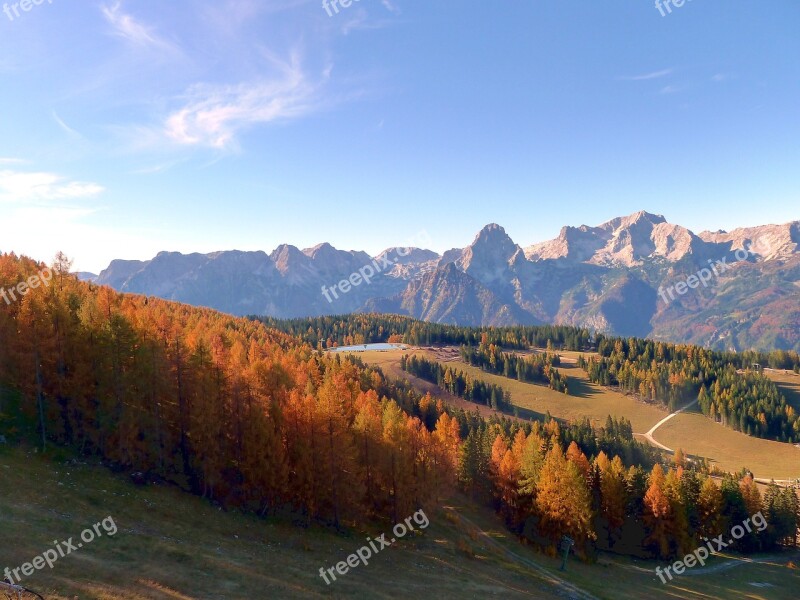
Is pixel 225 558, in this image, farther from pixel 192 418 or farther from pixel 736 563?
pixel 736 563

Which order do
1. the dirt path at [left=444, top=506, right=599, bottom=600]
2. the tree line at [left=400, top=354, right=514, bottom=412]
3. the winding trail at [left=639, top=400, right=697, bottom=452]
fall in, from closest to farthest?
the dirt path at [left=444, top=506, right=599, bottom=600]
the winding trail at [left=639, top=400, right=697, bottom=452]
the tree line at [left=400, top=354, right=514, bottom=412]

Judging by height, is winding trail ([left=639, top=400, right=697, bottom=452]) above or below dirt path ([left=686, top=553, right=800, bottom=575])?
below

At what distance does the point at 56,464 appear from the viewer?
133 ft

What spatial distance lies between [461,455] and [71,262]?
235ft

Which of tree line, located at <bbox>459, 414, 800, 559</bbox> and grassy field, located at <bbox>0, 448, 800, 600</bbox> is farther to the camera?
tree line, located at <bbox>459, 414, 800, 559</bbox>

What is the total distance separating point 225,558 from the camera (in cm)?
3259

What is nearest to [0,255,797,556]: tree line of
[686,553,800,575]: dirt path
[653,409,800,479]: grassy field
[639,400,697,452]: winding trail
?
[686,553,800,575]: dirt path

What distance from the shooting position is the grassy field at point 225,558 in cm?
2578

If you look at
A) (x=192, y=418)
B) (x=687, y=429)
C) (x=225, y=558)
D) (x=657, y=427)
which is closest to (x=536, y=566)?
(x=225, y=558)

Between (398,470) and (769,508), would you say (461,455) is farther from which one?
(769,508)

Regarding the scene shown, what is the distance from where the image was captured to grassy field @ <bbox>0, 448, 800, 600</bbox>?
25781 millimetres

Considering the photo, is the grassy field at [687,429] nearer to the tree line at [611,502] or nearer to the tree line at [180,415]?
the tree line at [611,502]

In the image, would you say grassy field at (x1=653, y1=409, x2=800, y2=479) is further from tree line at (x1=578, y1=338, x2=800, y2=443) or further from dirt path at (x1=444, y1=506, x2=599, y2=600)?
dirt path at (x1=444, y1=506, x2=599, y2=600)

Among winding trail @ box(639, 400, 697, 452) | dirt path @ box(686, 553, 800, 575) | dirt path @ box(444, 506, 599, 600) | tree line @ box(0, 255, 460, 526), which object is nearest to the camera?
tree line @ box(0, 255, 460, 526)
